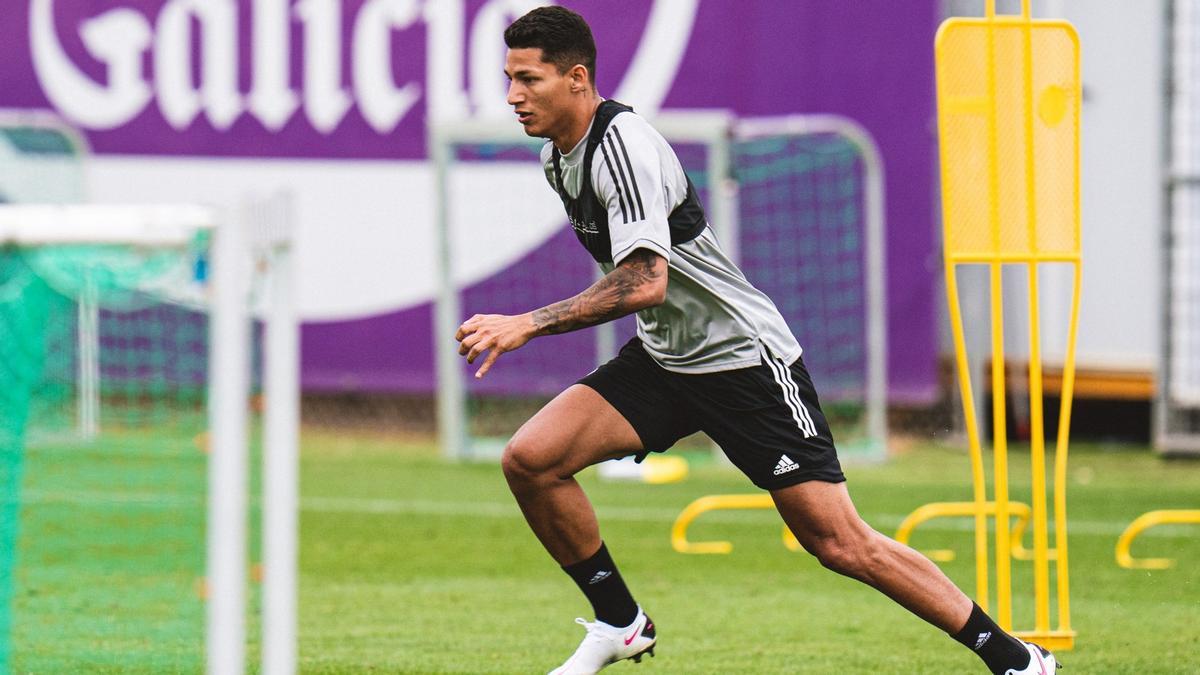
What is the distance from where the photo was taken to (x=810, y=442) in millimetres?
5852

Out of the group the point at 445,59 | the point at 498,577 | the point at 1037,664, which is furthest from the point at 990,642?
the point at 445,59

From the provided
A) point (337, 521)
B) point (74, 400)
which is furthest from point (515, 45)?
point (74, 400)

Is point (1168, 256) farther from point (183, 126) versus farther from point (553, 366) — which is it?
point (183, 126)

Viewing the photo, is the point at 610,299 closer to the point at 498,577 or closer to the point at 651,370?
the point at 651,370

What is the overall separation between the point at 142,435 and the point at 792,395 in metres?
7.73

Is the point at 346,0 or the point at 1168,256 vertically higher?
the point at 346,0

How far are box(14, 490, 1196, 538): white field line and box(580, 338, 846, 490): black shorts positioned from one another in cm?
416

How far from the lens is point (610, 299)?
5500 mm

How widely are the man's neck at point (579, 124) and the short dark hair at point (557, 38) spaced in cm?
7

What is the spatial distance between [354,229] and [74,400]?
8.51ft

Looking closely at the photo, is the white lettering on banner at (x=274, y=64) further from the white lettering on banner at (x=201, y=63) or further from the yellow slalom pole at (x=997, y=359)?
the yellow slalom pole at (x=997, y=359)

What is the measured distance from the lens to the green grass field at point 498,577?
6.75m

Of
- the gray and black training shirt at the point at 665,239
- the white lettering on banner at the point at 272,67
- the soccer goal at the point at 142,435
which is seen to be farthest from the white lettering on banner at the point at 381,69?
the gray and black training shirt at the point at 665,239

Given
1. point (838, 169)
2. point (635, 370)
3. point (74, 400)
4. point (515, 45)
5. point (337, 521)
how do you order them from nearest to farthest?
point (515, 45) → point (635, 370) → point (337, 521) → point (74, 400) → point (838, 169)
